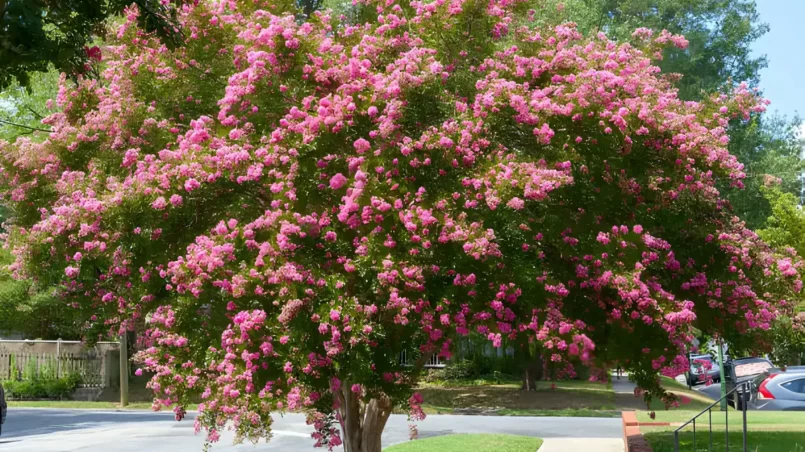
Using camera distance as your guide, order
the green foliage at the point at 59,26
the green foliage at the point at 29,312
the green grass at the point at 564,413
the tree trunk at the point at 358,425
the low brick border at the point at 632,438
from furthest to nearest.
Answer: the green foliage at the point at 29,312
the green grass at the point at 564,413
the low brick border at the point at 632,438
the tree trunk at the point at 358,425
the green foliage at the point at 59,26

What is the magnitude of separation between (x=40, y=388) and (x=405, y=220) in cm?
2576

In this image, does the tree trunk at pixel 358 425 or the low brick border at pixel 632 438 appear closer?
the tree trunk at pixel 358 425

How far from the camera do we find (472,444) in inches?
725

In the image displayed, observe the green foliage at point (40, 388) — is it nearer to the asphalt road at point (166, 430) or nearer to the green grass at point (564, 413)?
the asphalt road at point (166, 430)

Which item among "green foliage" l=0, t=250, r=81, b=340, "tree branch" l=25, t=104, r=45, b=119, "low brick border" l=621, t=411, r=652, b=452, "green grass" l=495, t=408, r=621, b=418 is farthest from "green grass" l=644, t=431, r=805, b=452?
"green foliage" l=0, t=250, r=81, b=340

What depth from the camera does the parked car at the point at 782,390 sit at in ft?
67.5

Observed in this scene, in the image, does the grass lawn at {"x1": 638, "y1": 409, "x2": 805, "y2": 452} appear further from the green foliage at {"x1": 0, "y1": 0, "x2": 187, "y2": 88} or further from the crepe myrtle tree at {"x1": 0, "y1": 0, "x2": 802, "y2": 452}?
the green foliage at {"x1": 0, "y1": 0, "x2": 187, "y2": 88}

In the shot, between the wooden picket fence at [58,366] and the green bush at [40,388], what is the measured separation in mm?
311

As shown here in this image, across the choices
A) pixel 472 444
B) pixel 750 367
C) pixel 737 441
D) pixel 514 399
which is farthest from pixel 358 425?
pixel 750 367

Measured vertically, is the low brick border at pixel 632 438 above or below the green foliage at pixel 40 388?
below

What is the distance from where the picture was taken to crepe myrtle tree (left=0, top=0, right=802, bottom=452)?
9.72 metres

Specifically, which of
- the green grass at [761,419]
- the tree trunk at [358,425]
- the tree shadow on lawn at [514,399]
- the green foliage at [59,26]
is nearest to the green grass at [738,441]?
the green grass at [761,419]

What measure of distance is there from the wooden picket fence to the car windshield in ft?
72.5

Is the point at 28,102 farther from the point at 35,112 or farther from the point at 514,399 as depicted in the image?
the point at 514,399
